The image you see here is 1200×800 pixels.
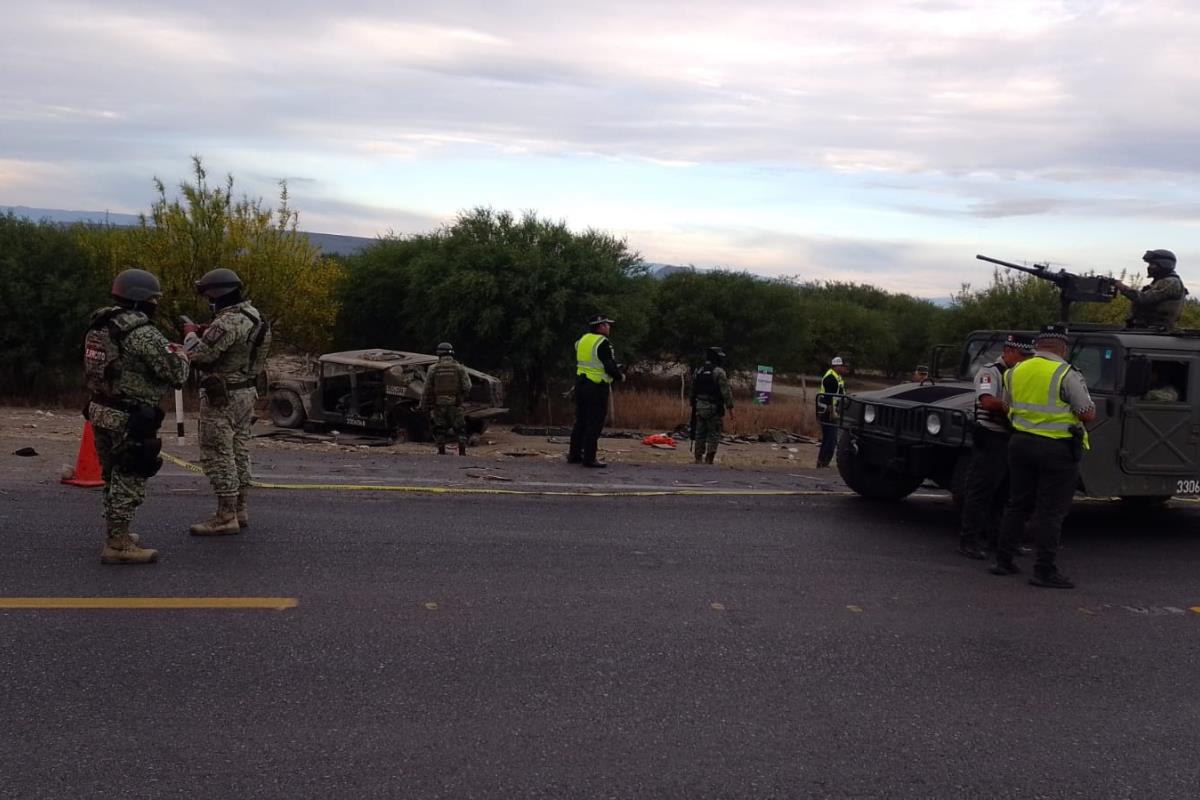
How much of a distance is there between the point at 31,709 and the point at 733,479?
8.29 meters

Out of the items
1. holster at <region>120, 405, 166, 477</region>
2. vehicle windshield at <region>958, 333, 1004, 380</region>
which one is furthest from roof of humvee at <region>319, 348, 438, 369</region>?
holster at <region>120, 405, 166, 477</region>

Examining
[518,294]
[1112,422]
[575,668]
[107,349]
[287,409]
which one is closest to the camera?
[575,668]

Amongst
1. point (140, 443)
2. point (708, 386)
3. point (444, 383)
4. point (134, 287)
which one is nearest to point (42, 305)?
point (444, 383)

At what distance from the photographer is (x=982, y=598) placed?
21.3ft

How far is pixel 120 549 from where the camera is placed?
20.3 feet

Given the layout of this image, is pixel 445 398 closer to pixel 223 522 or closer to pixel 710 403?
pixel 710 403

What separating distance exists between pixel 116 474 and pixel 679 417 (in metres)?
19.8

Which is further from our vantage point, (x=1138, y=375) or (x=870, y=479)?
(x=870, y=479)

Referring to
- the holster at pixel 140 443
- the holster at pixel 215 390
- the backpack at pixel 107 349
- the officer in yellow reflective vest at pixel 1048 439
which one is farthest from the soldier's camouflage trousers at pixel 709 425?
the backpack at pixel 107 349

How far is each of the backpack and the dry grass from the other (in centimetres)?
1899

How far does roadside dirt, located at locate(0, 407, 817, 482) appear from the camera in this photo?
1064 centimetres

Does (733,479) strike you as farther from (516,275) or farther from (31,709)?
(516,275)

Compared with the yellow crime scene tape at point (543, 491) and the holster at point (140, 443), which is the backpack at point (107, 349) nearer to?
the holster at point (140, 443)

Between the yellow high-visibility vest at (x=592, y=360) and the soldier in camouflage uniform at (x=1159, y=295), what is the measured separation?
210 inches
